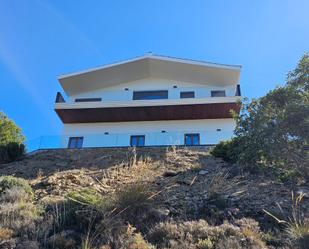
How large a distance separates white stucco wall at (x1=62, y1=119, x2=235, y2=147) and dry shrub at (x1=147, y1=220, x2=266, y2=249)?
12.5m

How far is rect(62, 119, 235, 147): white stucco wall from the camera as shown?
19969mm

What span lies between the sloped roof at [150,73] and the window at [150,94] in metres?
1.47

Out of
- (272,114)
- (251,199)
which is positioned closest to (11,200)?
(251,199)

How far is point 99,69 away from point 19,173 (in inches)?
481

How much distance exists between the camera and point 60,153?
58.7 ft

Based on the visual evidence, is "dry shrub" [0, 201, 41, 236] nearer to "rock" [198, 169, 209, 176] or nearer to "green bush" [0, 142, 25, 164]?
"rock" [198, 169, 209, 176]

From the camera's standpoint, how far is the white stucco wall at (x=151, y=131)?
20.0 metres

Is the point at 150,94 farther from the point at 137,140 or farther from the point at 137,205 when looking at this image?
the point at 137,205

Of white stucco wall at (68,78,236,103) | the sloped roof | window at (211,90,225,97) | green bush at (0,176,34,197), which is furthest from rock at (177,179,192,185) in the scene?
the sloped roof

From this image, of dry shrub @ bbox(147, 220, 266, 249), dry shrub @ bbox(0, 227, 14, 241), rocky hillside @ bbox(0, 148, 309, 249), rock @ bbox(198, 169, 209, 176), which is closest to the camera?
dry shrub @ bbox(147, 220, 266, 249)

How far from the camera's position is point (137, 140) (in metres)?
21.2

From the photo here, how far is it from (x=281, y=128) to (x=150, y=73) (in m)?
15.7

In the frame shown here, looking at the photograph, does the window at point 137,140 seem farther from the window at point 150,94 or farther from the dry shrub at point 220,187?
the dry shrub at point 220,187

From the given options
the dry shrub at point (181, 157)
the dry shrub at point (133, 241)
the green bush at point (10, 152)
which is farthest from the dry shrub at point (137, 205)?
the green bush at point (10, 152)
